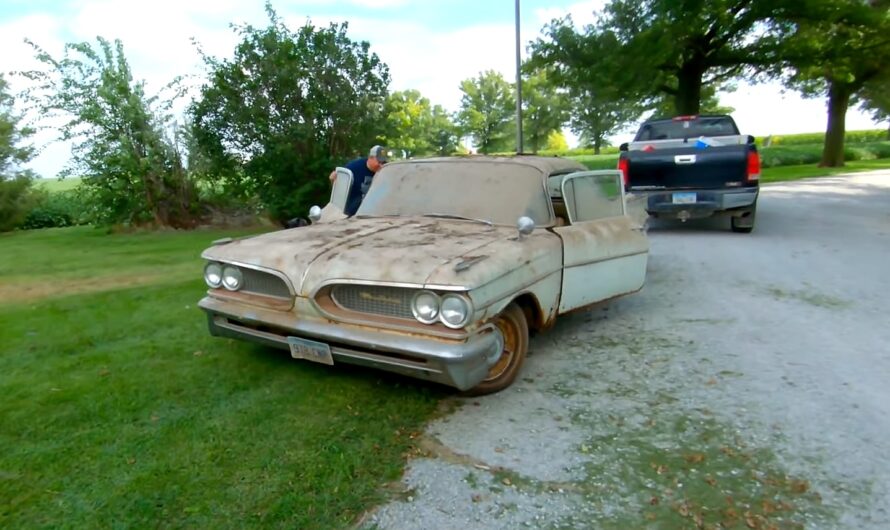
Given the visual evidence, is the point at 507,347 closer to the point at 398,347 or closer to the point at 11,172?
the point at 398,347

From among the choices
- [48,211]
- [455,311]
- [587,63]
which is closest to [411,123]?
[587,63]

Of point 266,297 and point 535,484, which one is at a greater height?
point 266,297

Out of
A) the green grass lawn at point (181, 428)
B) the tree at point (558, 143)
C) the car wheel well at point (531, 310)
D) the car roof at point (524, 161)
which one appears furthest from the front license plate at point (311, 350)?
the tree at point (558, 143)

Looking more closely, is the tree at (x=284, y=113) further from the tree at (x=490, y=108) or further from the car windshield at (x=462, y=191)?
the tree at (x=490, y=108)

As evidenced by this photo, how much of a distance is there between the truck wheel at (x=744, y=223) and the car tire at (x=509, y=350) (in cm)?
727

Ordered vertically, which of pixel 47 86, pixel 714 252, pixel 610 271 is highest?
pixel 47 86

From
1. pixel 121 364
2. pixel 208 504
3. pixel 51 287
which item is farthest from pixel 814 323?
pixel 51 287

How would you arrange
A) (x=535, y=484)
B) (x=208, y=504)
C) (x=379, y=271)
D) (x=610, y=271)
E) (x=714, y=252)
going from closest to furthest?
(x=208, y=504) → (x=535, y=484) → (x=379, y=271) → (x=610, y=271) → (x=714, y=252)

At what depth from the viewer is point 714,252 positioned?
8.67m

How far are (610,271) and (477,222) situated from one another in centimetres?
124

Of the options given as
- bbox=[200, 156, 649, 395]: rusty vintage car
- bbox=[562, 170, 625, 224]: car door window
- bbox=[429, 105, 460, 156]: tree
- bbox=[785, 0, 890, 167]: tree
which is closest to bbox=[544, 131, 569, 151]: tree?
bbox=[429, 105, 460, 156]: tree

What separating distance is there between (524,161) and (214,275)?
2.62m

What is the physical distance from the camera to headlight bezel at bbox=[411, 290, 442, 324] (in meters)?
3.56

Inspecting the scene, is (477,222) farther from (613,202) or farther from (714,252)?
(714,252)
